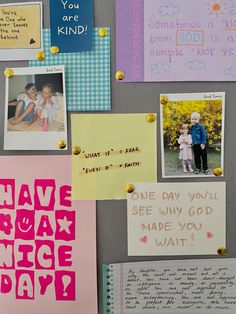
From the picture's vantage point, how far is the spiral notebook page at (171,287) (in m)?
0.68

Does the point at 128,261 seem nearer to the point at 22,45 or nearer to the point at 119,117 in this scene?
the point at 119,117

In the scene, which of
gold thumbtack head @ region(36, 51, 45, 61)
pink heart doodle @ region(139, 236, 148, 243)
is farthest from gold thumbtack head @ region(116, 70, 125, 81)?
pink heart doodle @ region(139, 236, 148, 243)

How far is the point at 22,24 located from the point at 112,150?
0.26 m

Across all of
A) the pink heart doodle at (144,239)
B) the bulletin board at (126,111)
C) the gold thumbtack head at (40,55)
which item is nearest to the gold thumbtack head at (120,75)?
the bulletin board at (126,111)

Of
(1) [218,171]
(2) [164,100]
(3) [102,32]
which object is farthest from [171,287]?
(3) [102,32]

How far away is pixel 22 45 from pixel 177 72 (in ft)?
0.87

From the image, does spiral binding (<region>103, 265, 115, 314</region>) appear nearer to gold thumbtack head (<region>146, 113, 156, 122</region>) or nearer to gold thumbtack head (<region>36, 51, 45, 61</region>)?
gold thumbtack head (<region>146, 113, 156, 122</region>)

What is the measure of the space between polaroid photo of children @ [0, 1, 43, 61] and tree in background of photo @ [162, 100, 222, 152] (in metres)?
0.25

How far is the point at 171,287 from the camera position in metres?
0.69

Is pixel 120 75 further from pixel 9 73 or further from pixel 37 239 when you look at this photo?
pixel 37 239

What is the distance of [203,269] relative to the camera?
682mm

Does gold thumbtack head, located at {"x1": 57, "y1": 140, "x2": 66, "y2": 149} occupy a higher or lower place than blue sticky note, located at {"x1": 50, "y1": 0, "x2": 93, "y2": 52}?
lower

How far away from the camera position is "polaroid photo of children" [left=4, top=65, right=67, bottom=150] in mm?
661

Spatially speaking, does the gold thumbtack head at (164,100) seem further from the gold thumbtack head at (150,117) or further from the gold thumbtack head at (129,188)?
the gold thumbtack head at (129,188)
